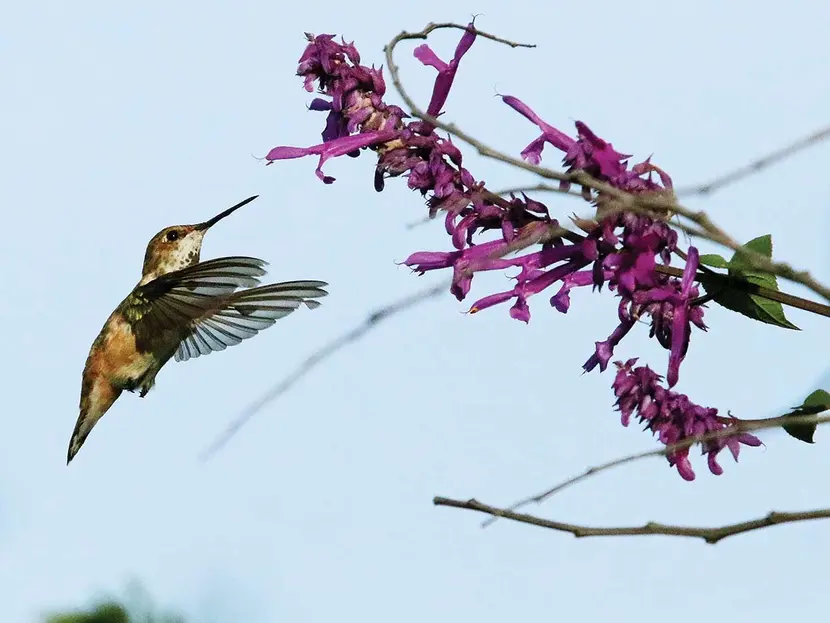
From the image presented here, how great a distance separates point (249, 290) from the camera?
5730mm

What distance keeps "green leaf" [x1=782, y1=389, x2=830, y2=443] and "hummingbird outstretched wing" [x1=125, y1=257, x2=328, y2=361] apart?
2644mm

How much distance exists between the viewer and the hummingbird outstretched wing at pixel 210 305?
5.36 metres

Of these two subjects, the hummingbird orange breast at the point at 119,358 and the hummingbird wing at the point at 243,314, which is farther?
the hummingbird orange breast at the point at 119,358

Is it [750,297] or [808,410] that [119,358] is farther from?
[808,410]

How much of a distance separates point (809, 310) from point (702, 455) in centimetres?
57

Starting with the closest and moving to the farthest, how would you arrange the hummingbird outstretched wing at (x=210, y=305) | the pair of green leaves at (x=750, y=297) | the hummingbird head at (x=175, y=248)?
the pair of green leaves at (x=750, y=297) < the hummingbird outstretched wing at (x=210, y=305) < the hummingbird head at (x=175, y=248)

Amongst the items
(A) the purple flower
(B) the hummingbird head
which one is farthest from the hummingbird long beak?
(A) the purple flower

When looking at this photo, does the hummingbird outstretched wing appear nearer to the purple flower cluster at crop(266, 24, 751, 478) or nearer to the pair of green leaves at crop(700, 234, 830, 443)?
the purple flower cluster at crop(266, 24, 751, 478)

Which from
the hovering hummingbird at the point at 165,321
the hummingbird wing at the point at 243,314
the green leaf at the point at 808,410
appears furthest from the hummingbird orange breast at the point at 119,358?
the green leaf at the point at 808,410

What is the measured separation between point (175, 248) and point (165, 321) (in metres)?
0.52

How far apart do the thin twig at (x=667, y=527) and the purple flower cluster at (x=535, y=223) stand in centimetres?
59

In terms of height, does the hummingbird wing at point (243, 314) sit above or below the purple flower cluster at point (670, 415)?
above

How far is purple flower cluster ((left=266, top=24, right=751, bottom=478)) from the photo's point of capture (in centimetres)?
267

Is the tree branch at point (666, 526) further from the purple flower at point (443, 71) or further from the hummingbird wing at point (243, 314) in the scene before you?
the hummingbird wing at point (243, 314)
